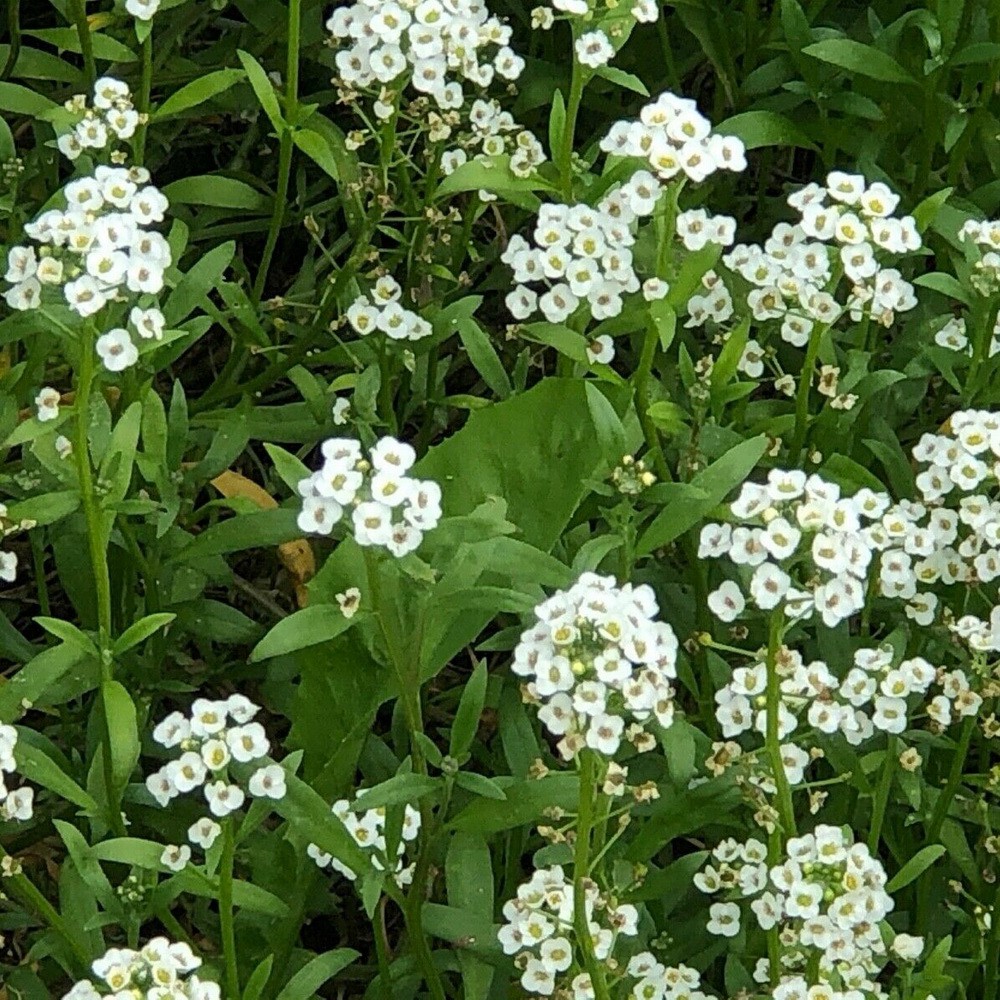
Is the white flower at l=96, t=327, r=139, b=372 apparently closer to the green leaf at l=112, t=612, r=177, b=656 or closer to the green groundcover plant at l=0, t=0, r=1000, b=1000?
the green groundcover plant at l=0, t=0, r=1000, b=1000

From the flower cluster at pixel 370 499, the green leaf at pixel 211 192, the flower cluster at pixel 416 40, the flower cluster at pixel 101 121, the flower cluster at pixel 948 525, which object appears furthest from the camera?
the green leaf at pixel 211 192

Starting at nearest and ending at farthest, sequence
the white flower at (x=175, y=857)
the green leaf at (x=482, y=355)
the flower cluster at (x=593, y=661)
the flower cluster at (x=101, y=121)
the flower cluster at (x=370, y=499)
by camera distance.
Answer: the flower cluster at (x=593, y=661) → the flower cluster at (x=370, y=499) → the white flower at (x=175, y=857) → the flower cluster at (x=101, y=121) → the green leaf at (x=482, y=355)

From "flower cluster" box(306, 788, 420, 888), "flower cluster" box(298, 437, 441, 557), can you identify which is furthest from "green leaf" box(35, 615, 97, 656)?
"flower cluster" box(298, 437, 441, 557)

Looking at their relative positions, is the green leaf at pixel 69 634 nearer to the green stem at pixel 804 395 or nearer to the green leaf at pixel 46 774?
the green leaf at pixel 46 774

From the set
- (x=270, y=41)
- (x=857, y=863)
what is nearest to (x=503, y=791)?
(x=857, y=863)

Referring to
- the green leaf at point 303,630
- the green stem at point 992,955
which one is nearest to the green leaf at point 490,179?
the green leaf at point 303,630

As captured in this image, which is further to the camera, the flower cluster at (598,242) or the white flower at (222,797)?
the flower cluster at (598,242)

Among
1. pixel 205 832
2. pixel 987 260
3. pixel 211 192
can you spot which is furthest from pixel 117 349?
pixel 987 260
